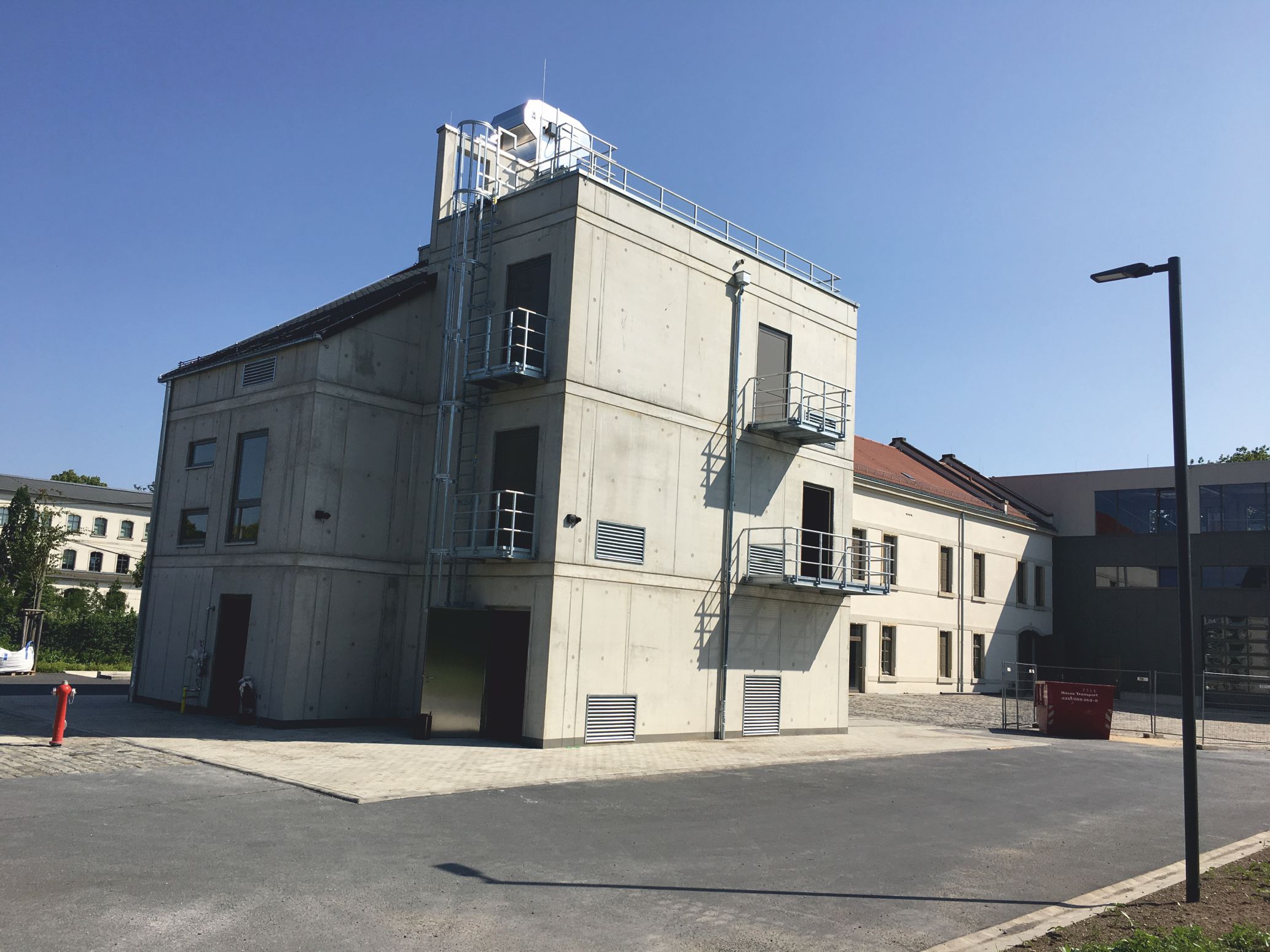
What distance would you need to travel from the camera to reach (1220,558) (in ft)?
133

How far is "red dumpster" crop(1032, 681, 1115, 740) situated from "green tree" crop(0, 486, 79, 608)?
35.4 meters

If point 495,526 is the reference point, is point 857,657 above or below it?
below

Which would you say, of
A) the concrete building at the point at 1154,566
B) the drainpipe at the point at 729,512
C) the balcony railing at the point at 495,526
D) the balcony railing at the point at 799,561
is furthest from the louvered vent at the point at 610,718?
the concrete building at the point at 1154,566

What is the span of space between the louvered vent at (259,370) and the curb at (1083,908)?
16.6 m

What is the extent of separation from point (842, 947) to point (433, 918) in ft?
9.20

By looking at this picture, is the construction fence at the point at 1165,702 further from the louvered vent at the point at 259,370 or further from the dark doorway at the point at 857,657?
the louvered vent at the point at 259,370

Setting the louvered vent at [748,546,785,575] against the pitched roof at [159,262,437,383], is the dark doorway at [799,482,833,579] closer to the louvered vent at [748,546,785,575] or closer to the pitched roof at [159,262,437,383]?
the louvered vent at [748,546,785,575]

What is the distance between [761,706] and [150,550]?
1371 centimetres

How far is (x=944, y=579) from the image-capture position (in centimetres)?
3872

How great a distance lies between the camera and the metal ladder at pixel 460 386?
1875 centimetres

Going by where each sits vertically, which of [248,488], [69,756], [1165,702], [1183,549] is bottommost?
[69,756]

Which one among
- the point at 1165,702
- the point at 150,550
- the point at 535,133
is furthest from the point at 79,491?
the point at 1165,702

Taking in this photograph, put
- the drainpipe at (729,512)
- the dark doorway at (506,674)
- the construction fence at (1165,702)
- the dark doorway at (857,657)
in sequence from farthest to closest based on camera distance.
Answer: the dark doorway at (857,657) → the construction fence at (1165,702) → the drainpipe at (729,512) → the dark doorway at (506,674)

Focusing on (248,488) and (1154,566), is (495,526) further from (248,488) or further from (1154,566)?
(1154,566)
